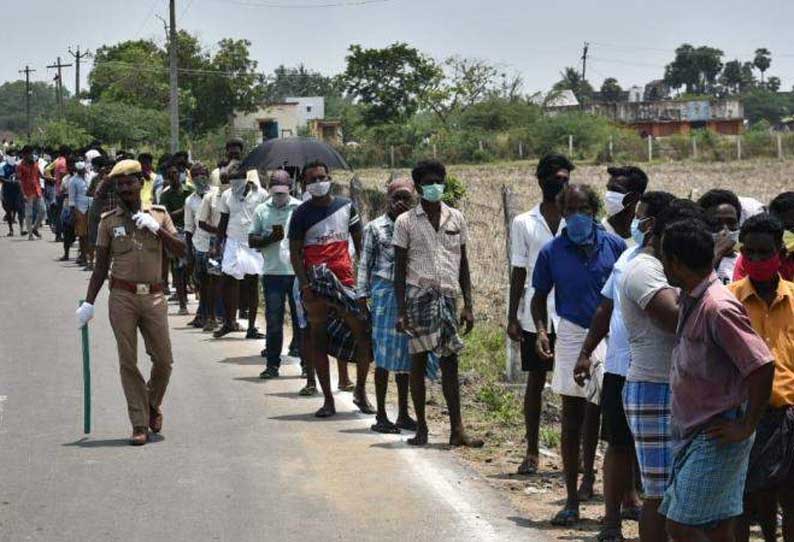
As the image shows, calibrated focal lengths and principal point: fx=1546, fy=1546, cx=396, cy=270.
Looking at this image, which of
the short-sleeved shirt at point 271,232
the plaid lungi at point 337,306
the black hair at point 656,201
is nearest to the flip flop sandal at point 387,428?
the plaid lungi at point 337,306

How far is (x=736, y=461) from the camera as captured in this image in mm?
6293

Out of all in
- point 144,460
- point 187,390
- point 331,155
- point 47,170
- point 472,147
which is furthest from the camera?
point 472,147

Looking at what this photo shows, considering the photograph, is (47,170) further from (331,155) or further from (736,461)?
(736,461)

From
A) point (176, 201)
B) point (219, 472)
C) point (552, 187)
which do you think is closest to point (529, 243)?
point (552, 187)

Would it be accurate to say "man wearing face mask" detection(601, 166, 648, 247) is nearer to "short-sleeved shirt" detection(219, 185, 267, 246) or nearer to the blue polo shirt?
the blue polo shirt

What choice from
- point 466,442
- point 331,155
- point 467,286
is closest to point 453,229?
point 467,286

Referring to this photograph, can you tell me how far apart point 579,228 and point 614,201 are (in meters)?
0.43

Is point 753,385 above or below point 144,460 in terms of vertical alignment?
above

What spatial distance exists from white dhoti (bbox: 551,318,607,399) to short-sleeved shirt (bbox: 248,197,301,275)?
533 cm

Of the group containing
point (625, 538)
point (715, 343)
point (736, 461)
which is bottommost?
point (625, 538)

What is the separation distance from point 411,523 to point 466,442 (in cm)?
228

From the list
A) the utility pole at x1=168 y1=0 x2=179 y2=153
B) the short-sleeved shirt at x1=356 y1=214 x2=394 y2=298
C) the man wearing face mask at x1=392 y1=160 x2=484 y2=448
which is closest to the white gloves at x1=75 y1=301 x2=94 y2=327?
the short-sleeved shirt at x1=356 y1=214 x2=394 y2=298

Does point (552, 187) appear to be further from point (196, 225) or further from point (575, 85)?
point (575, 85)

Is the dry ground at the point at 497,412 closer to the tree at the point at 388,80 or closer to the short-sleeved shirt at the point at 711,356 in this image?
the short-sleeved shirt at the point at 711,356
